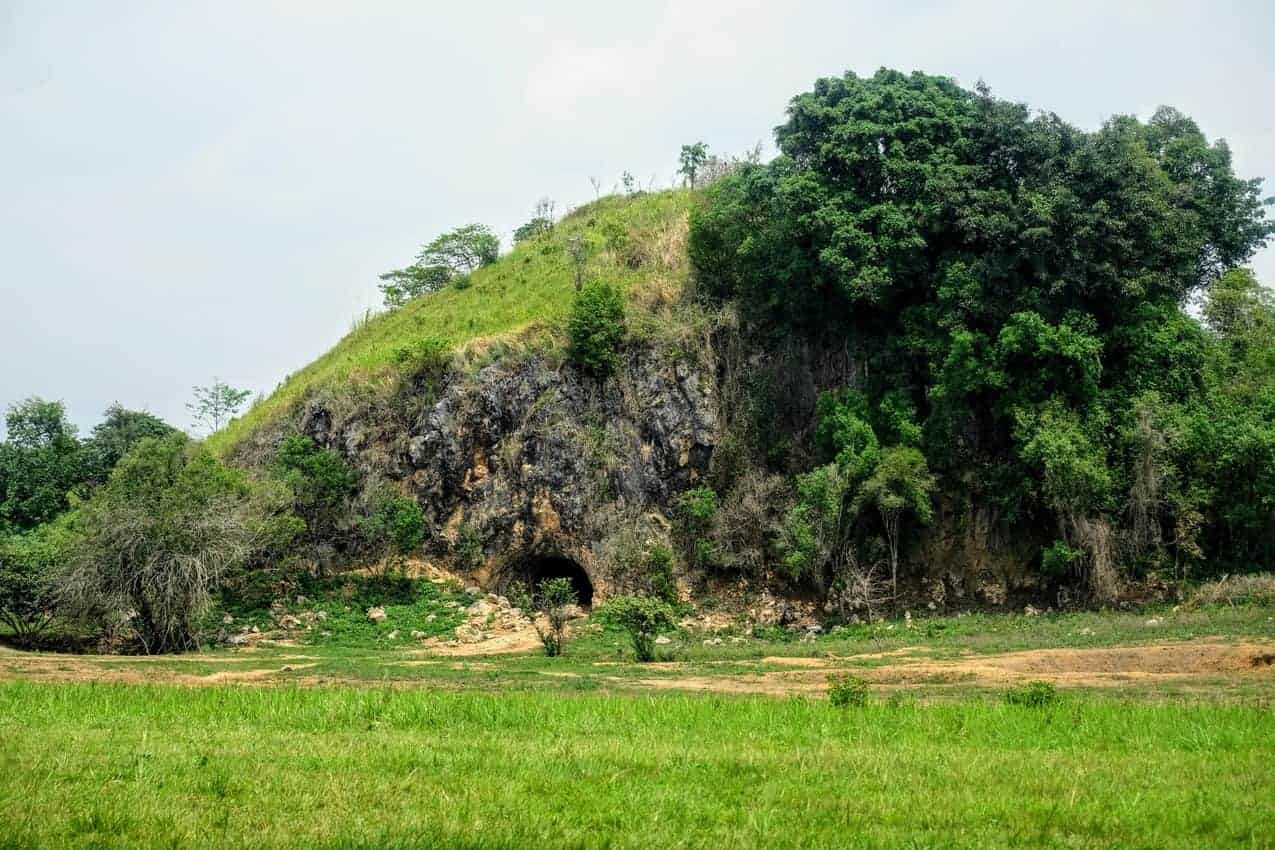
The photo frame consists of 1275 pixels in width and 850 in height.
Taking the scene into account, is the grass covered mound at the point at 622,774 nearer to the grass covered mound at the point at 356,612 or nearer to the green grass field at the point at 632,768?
the green grass field at the point at 632,768

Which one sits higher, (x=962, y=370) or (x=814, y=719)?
(x=962, y=370)

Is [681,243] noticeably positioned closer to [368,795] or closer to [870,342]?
[870,342]

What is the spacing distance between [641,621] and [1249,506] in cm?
1654

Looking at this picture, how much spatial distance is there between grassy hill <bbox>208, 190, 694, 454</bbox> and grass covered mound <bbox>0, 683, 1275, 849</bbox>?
95.1 ft

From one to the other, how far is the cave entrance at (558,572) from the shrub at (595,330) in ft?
22.8

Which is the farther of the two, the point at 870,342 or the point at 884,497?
the point at 870,342

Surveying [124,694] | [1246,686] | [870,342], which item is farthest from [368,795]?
[870,342]

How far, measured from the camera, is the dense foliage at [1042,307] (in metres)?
29.6

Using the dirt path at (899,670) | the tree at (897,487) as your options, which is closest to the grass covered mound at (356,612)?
the dirt path at (899,670)

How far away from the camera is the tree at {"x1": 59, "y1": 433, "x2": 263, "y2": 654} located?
2941cm

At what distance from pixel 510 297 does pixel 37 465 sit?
2047 cm

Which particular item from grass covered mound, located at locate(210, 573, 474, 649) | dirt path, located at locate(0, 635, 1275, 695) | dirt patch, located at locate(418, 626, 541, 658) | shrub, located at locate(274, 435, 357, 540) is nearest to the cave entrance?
grass covered mound, located at locate(210, 573, 474, 649)

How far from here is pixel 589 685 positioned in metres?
18.6

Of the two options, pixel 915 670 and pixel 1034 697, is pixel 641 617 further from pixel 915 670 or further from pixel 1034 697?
pixel 1034 697
